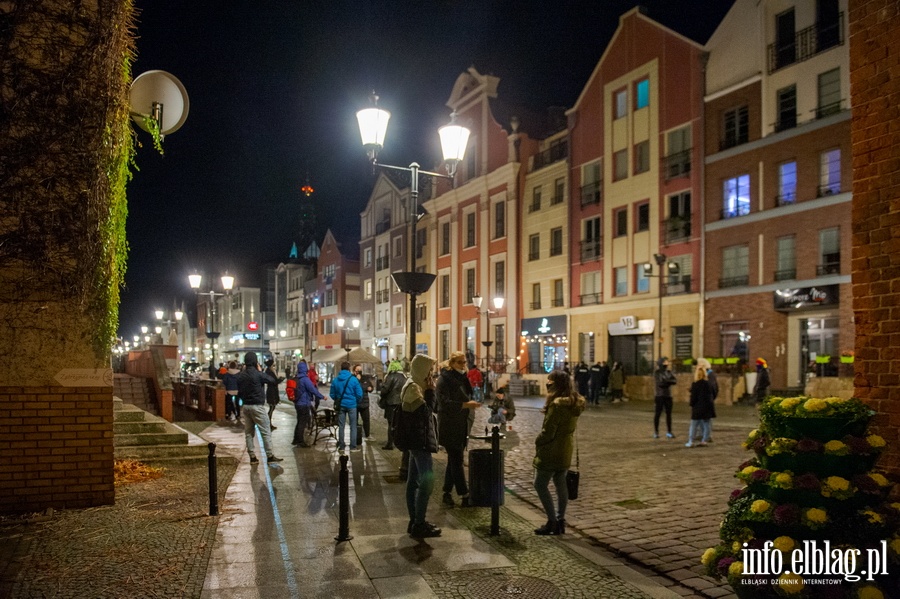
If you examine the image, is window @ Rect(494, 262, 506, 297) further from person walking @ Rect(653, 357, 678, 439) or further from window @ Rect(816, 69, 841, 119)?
person walking @ Rect(653, 357, 678, 439)

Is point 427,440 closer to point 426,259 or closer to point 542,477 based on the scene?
point 542,477

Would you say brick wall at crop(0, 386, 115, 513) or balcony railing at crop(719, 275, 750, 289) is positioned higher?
balcony railing at crop(719, 275, 750, 289)

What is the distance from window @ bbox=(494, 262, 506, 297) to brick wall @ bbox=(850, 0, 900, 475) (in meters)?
34.8

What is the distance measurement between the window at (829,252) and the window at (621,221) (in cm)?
955

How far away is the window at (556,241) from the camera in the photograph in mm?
35556

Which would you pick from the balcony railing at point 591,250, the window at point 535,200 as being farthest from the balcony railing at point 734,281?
the window at point 535,200

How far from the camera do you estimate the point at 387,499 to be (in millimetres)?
8344

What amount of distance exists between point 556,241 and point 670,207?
7910 millimetres

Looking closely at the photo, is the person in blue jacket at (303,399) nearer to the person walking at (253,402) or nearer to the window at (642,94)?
the person walking at (253,402)

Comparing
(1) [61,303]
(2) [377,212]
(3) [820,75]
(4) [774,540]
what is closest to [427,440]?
(4) [774,540]

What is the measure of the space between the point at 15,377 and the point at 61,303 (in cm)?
96

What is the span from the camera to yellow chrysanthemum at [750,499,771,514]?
365 centimetres

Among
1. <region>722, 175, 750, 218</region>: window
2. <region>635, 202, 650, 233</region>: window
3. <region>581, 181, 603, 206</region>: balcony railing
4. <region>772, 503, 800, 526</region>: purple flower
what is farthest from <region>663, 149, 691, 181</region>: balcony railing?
<region>772, 503, 800, 526</region>: purple flower

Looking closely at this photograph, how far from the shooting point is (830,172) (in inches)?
899
